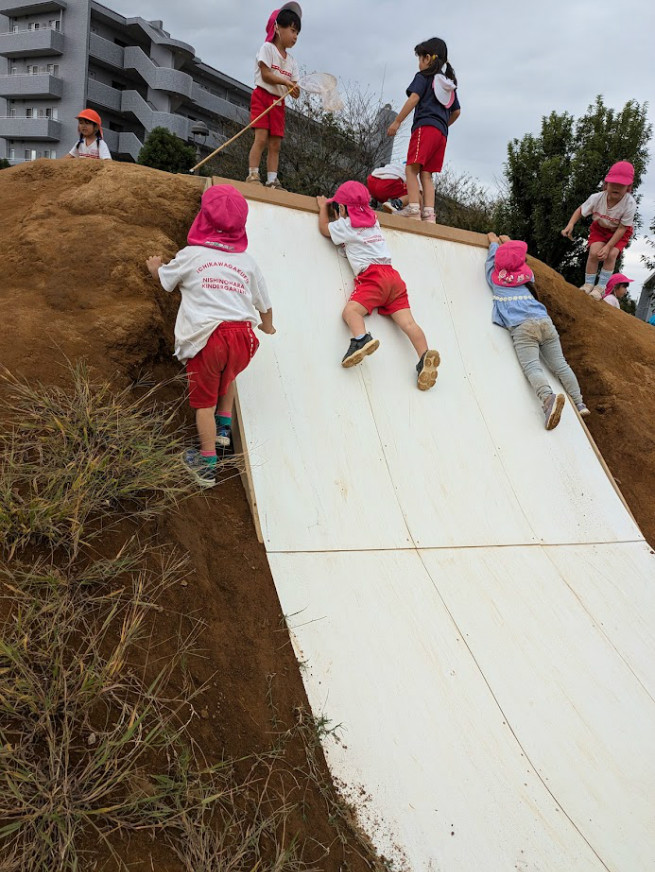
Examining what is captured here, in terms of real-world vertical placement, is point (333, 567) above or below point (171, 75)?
below

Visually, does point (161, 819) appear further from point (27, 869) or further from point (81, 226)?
point (81, 226)

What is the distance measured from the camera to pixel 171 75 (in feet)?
102

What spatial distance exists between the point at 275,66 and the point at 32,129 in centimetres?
2864

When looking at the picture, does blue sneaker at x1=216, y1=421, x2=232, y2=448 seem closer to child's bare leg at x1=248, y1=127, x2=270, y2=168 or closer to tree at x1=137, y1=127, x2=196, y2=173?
child's bare leg at x1=248, y1=127, x2=270, y2=168

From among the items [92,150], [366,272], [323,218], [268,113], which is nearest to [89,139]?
[92,150]

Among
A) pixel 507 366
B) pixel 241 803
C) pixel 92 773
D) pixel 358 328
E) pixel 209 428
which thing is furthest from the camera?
pixel 507 366

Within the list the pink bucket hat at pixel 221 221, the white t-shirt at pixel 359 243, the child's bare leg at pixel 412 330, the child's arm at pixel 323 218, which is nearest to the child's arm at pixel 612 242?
the white t-shirt at pixel 359 243

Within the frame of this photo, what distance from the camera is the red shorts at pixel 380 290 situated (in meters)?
5.04

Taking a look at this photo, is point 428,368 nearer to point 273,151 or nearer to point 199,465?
point 199,465

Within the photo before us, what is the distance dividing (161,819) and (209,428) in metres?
1.96

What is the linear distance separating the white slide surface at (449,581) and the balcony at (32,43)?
30982mm

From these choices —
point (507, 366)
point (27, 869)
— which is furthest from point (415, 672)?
point (507, 366)

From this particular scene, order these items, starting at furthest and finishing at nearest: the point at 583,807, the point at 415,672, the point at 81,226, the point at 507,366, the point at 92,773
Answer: the point at 507,366 → the point at 81,226 → the point at 415,672 → the point at 583,807 → the point at 92,773

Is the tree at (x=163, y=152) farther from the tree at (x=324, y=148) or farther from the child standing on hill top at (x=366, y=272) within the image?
the child standing on hill top at (x=366, y=272)
